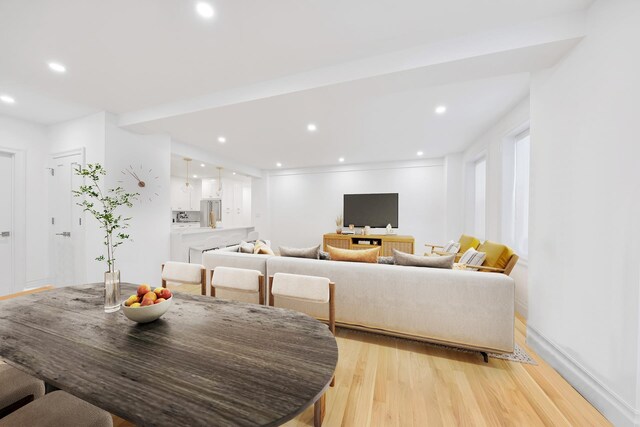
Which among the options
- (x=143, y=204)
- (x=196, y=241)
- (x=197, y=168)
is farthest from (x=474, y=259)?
(x=197, y=168)

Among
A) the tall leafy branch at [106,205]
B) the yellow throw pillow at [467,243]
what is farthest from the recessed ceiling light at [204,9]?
the yellow throw pillow at [467,243]

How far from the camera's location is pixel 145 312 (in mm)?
1132

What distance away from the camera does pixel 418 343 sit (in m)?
2.33

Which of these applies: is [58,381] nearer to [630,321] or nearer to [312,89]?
[312,89]

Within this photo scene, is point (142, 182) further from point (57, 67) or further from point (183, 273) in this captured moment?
point (183, 273)

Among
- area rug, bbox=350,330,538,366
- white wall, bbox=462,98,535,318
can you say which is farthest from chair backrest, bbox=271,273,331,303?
white wall, bbox=462,98,535,318

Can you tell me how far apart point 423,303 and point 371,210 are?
4.35 meters

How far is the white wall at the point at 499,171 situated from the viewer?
115 inches

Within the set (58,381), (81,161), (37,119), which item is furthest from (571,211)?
(37,119)

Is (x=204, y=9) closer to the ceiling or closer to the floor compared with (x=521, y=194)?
closer to the ceiling

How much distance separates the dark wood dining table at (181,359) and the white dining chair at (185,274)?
50 centimetres

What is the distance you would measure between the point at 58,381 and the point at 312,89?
2426mm

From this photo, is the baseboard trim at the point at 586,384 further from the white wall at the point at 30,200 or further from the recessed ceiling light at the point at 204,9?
the white wall at the point at 30,200

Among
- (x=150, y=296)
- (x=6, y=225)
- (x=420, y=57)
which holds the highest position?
(x=420, y=57)
